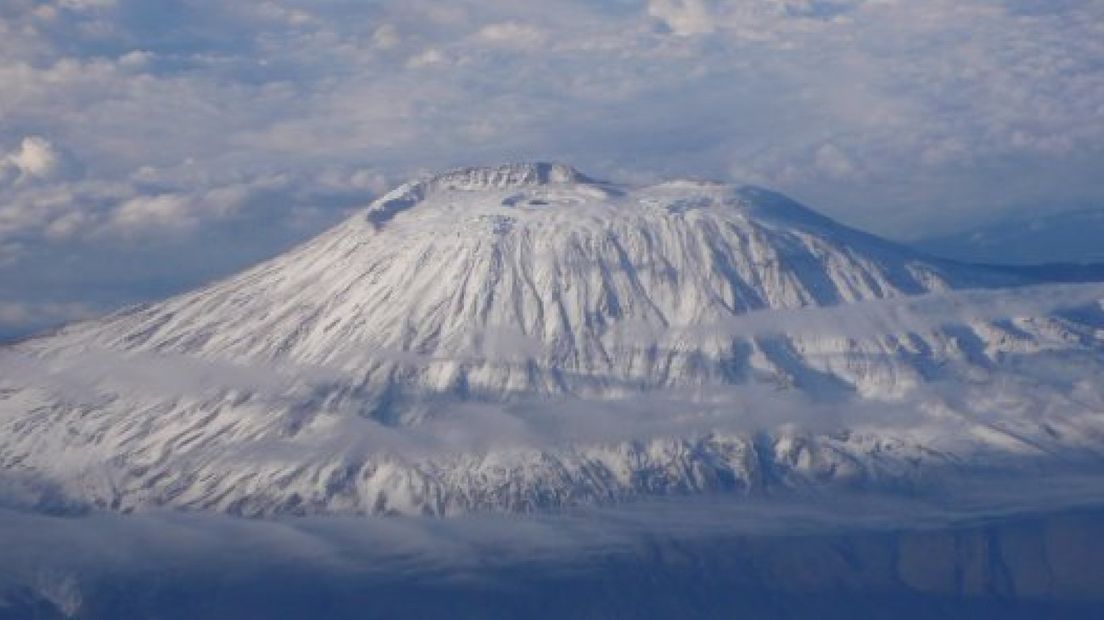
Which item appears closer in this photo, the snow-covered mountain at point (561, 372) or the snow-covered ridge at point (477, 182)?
the snow-covered mountain at point (561, 372)

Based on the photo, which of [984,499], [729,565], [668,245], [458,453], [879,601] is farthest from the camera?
[668,245]

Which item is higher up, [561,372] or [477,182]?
Result: [477,182]

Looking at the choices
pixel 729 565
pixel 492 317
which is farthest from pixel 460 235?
pixel 729 565

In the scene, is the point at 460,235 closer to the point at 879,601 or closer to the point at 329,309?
the point at 329,309

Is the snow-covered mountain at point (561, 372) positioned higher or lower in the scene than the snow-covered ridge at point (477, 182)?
lower

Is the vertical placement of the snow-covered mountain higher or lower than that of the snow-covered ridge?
lower

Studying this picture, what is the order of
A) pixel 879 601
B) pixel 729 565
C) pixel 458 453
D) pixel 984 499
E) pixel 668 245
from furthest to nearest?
pixel 668 245 < pixel 458 453 < pixel 984 499 < pixel 729 565 < pixel 879 601

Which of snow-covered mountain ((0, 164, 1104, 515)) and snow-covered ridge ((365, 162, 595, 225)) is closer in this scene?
snow-covered mountain ((0, 164, 1104, 515))

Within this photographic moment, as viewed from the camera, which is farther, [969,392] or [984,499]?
[969,392]
